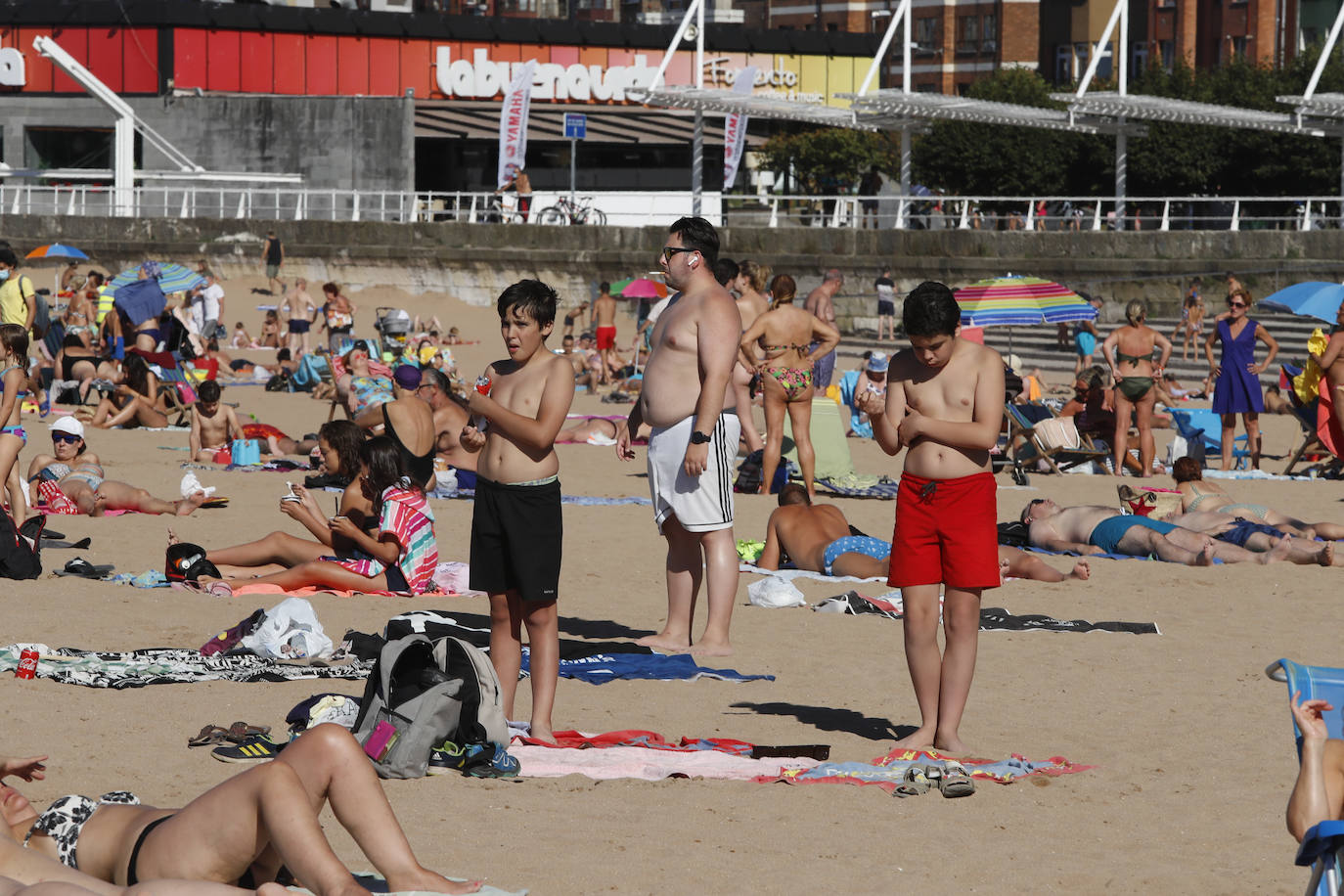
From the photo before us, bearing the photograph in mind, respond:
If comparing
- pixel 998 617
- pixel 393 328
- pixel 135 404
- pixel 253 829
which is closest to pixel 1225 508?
pixel 998 617

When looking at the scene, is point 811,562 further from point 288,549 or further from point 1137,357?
point 1137,357

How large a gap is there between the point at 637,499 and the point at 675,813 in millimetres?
A: 7341

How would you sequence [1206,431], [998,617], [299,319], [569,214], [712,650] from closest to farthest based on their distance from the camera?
[712,650]
[998,617]
[1206,431]
[299,319]
[569,214]

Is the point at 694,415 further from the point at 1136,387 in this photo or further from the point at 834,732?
the point at 1136,387

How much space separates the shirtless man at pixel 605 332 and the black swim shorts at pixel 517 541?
1636cm

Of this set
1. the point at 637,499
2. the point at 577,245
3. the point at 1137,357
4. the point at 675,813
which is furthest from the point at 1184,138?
the point at 675,813

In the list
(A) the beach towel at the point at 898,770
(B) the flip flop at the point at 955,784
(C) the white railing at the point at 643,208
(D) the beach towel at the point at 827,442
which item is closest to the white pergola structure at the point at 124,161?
(C) the white railing at the point at 643,208

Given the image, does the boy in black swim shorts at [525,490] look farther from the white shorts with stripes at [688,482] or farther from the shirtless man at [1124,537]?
the shirtless man at [1124,537]

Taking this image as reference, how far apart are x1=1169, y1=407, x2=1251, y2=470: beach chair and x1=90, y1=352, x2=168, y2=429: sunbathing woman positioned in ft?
31.2

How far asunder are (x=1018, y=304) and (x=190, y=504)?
29.7ft

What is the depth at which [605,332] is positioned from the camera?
74.5 ft

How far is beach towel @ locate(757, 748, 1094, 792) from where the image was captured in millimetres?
5289

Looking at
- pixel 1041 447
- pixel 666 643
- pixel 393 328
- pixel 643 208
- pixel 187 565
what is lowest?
pixel 666 643

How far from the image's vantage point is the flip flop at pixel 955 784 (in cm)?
514
